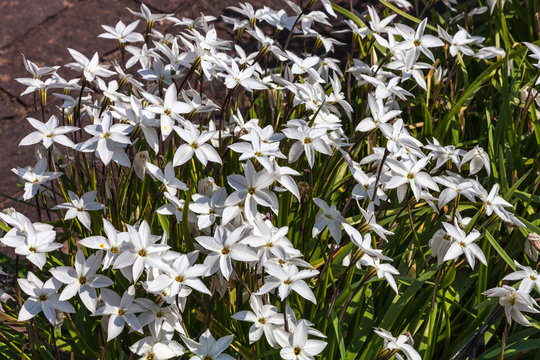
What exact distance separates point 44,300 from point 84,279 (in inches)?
4.6

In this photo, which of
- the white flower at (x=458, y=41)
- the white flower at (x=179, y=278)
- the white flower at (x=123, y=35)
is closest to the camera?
the white flower at (x=179, y=278)

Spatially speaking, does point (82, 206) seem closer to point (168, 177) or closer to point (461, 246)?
point (168, 177)

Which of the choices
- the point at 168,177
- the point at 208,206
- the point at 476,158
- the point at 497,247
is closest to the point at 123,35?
the point at 168,177

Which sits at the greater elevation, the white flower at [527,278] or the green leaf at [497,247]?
the white flower at [527,278]

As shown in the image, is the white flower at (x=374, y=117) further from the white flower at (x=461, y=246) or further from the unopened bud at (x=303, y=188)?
the white flower at (x=461, y=246)

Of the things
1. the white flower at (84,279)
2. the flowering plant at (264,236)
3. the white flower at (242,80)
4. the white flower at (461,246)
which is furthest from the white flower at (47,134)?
the white flower at (461,246)

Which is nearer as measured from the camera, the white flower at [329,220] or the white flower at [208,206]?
the white flower at [208,206]

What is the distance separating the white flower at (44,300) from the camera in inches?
64.2

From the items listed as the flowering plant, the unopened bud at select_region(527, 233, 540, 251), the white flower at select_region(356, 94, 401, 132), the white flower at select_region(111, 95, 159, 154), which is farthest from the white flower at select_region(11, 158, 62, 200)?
the unopened bud at select_region(527, 233, 540, 251)

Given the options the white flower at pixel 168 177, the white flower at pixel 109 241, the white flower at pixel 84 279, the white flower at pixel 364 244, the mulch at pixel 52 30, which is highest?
the white flower at pixel 168 177

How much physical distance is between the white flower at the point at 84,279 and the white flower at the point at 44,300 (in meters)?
0.03

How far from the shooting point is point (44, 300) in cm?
166

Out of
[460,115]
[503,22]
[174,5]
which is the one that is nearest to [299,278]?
[460,115]

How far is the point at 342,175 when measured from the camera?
2574 millimetres
